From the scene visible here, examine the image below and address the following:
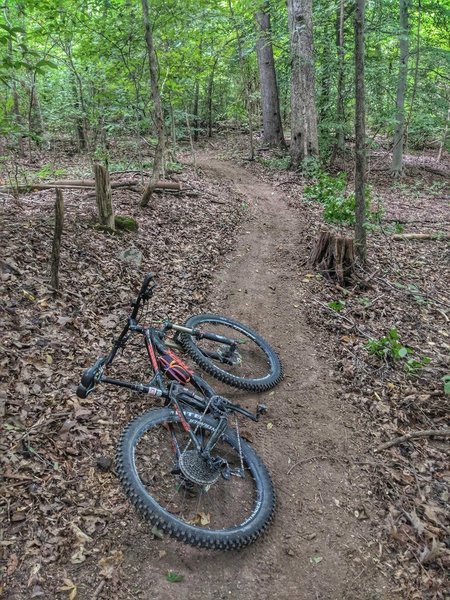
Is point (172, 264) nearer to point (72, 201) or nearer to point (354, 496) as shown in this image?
point (72, 201)

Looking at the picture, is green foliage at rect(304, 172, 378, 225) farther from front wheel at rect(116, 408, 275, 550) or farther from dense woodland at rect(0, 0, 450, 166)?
front wheel at rect(116, 408, 275, 550)

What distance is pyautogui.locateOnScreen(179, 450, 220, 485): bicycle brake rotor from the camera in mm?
3510

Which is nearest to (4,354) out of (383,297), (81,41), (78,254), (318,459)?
(78,254)

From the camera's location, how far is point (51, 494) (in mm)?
3447

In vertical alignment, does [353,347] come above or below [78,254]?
below

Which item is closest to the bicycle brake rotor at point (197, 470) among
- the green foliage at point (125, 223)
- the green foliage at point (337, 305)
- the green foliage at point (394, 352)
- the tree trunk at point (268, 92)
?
the green foliage at point (394, 352)

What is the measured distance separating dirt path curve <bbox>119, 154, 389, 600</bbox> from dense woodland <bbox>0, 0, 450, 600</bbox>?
0.20 feet

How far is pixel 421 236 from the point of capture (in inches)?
401

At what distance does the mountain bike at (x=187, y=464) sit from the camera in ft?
10.7

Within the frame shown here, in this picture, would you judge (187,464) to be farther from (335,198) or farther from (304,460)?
(335,198)

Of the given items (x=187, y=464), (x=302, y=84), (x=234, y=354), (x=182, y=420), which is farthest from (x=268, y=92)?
(x=187, y=464)

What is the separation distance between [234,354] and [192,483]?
6.36 ft

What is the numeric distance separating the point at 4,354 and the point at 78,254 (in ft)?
8.25

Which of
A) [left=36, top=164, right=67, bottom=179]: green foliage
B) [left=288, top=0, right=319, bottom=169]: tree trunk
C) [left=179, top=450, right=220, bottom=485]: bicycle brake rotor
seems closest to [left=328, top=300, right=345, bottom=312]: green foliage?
[left=179, top=450, right=220, bottom=485]: bicycle brake rotor
